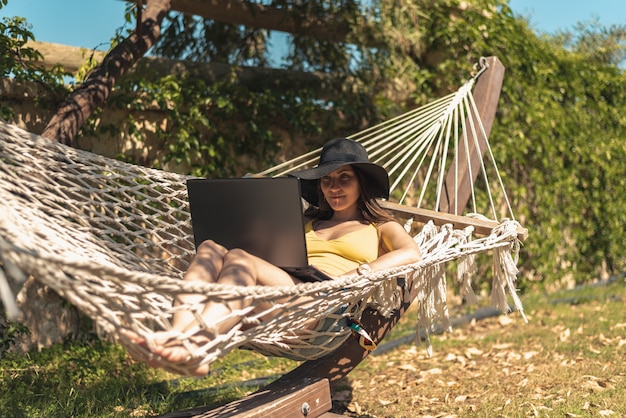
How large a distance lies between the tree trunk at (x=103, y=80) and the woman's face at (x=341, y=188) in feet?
3.52

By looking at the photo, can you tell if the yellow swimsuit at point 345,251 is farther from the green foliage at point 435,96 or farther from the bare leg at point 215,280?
the green foliage at point 435,96

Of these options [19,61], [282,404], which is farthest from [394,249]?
[19,61]

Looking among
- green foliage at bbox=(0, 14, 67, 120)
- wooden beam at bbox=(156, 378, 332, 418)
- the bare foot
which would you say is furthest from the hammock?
green foliage at bbox=(0, 14, 67, 120)

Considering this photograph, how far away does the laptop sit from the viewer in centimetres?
207

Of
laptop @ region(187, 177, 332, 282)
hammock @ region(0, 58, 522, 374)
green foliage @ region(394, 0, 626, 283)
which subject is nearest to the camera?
hammock @ region(0, 58, 522, 374)

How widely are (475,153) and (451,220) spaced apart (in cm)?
55

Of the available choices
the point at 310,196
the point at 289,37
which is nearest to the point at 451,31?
the point at 289,37

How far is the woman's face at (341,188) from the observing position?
2494 mm

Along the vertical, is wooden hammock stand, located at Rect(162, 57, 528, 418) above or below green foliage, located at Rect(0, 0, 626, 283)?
below

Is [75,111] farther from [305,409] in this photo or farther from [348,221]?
[305,409]

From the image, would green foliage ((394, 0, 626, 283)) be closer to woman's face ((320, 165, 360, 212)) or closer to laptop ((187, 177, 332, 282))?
woman's face ((320, 165, 360, 212))

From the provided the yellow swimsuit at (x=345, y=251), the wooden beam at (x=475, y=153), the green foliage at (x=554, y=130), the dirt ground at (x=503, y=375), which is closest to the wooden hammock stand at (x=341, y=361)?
the wooden beam at (x=475, y=153)

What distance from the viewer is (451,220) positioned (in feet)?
8.51

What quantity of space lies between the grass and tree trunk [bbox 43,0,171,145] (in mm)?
1009
